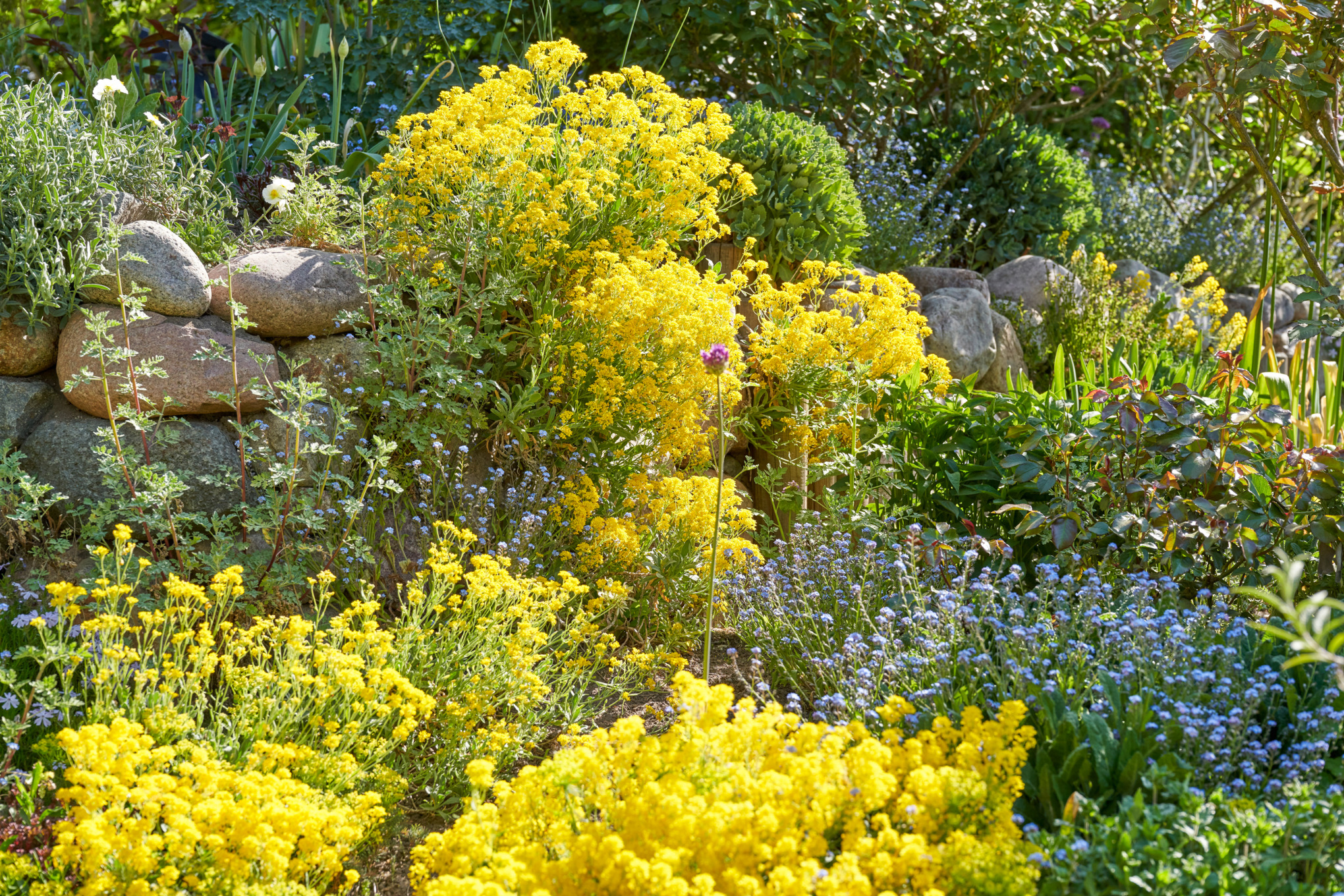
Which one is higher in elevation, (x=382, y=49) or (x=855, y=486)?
(x=382, y=49)

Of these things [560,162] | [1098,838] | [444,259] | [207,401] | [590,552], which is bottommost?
[590,552]

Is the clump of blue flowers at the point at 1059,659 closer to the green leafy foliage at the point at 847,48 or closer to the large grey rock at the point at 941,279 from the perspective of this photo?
the large grey rock at the point at 941,279

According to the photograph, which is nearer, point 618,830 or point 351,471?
point 618,830

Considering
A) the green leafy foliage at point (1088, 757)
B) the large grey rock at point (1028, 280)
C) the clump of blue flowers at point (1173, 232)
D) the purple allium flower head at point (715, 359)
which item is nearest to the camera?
the green leafy foliage at point (1088, 757)

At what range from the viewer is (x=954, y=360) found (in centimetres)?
534

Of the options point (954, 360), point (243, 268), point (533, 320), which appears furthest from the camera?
point (954, 360)

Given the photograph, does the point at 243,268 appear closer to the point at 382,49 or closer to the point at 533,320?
the point at 533,320

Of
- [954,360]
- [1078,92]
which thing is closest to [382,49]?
[954,360]

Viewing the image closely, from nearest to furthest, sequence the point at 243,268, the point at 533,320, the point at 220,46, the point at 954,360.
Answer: the point at 243,268 < the point at 533,320 < the point at 954,360 < the point at 220,46

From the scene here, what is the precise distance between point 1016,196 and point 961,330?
1.82 meters

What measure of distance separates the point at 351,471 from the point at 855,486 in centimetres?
173

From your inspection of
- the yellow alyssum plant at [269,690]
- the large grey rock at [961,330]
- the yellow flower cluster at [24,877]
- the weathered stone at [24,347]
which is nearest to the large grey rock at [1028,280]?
the large grey rock at [961,330]

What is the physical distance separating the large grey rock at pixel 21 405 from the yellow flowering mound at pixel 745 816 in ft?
7.49

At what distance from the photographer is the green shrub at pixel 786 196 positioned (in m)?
4.87
